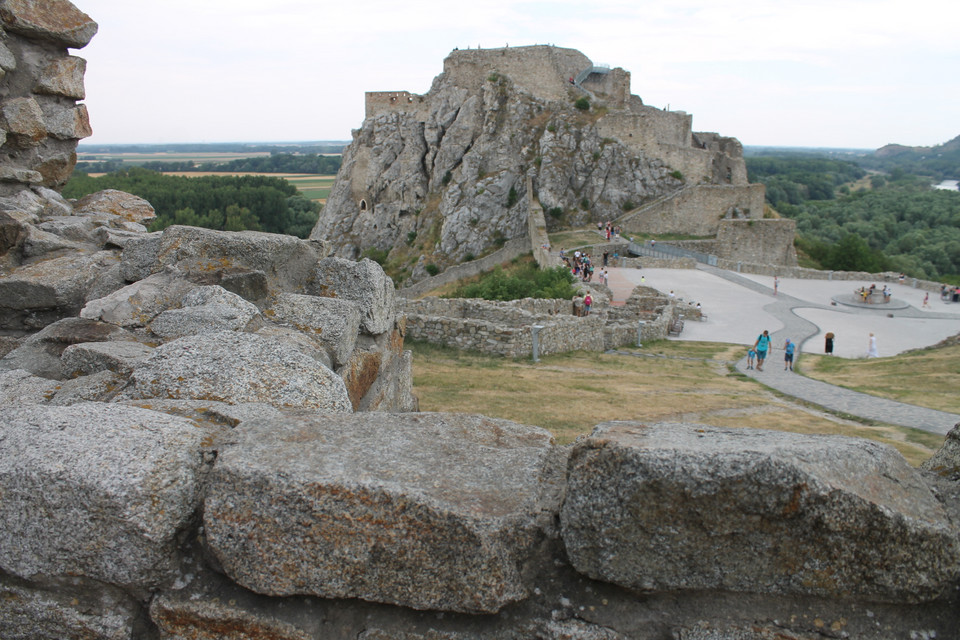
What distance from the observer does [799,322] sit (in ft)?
71.1

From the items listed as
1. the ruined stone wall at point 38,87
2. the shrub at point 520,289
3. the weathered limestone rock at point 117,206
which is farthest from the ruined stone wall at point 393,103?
the ruined stone wall at point 38,87

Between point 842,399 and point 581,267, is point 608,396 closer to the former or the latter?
point 842,399

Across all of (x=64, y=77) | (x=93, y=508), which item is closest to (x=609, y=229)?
(x=64, y=77)

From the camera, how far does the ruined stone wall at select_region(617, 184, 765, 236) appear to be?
38156mm

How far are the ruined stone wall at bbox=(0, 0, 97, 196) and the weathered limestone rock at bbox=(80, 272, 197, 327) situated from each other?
3922 millimetres

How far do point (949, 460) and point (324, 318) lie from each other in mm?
3487

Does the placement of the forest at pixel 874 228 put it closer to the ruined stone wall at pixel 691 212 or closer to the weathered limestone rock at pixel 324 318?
the ruined stone wall at pixel 691 212

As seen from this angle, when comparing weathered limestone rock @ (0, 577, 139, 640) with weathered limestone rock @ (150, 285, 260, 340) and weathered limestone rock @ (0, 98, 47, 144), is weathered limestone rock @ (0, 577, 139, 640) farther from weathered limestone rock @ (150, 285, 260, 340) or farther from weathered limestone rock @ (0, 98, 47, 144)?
weathered limestone rock @ (0, 98, 47, 144)

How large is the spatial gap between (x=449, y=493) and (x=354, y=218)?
48.7m

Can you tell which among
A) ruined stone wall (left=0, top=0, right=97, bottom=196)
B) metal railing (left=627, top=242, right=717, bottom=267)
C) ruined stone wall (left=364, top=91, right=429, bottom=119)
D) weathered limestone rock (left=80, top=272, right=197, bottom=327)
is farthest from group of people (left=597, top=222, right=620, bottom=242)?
weathered limestone rock (left=80, top=272, right=197, bottom=327)

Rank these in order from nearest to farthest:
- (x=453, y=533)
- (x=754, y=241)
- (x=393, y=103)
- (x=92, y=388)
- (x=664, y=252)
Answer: (x=453, y=533) < (x=92, y=388) < (x=664, y=252) < (x=754, y=241) < (x=393, y=103)

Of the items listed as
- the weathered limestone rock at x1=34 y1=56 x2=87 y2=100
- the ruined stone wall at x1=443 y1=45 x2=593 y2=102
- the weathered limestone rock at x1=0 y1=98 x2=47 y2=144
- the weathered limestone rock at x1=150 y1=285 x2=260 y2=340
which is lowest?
the weathered limestone rock at x1=150 y1=285 x2=260 y2=340

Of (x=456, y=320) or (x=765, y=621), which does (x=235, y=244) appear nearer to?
Result: (x=765, y=621)

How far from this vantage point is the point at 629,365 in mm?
15000
